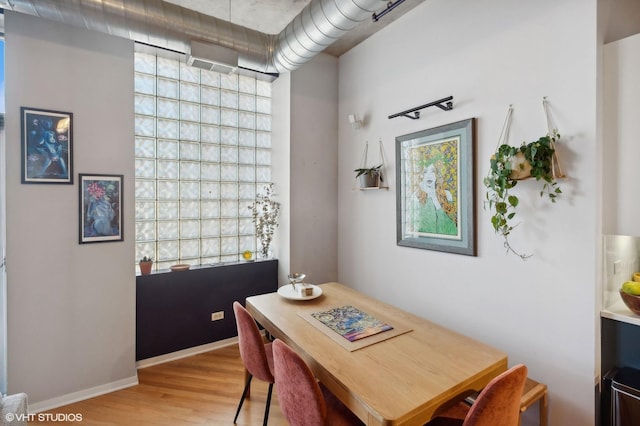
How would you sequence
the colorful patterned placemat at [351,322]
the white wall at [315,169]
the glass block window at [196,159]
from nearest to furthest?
the colorful patterned placemat at [351,322] < the glass block window at [196,159] < the white wall at [315,169]

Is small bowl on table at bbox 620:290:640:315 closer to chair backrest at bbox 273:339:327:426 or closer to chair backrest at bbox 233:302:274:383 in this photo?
chair backrest at bbox 273:339:327:426

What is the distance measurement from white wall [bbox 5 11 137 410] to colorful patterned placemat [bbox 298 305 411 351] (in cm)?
166

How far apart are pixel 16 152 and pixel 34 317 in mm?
1163

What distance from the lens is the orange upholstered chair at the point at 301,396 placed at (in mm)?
1278

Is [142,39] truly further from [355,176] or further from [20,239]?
[355,176]

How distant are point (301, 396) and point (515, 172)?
164 cm

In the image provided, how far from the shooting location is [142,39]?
2.14 m

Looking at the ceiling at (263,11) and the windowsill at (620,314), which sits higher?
the ceiling at (263,11)

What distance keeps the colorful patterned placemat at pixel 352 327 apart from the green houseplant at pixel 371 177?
128cm

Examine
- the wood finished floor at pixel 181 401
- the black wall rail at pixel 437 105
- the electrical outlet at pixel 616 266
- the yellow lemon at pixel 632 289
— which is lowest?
the wood finished floor at pixel 181 401

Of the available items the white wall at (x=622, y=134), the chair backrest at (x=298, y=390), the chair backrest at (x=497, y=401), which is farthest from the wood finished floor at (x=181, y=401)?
the white wall at (x=622, y=134)

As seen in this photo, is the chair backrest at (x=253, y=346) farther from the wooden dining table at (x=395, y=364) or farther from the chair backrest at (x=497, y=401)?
the chair backrest at (x=497, y=401)

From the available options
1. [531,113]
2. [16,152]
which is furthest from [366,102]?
[16,152]

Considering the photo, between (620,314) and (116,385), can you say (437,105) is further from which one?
(116,385)
